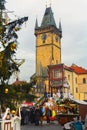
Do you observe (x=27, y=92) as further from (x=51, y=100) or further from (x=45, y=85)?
(x=45, y=85)

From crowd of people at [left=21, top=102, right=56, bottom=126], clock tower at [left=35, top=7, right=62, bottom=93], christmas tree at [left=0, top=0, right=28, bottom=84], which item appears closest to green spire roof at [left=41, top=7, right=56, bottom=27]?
clock tower at [left=35, top=7, right=62, bottom=93]

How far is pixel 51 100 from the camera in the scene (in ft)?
120

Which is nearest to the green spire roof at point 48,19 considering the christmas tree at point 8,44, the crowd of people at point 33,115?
the crowd of people at point 33,115

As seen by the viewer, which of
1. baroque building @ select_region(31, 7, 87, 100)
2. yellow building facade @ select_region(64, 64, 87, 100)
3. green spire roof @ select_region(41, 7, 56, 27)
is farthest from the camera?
green spire roof @ select_region(41, 7, 56, 27)

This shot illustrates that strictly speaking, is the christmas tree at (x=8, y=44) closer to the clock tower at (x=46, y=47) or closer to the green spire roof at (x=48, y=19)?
the clock tower at (x=46, y=47)

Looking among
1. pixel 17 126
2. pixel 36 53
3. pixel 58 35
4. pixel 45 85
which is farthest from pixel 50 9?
pixel 17 126

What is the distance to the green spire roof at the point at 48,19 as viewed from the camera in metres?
88.2

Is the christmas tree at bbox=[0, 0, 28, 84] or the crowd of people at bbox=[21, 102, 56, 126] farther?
the crowd of people at bbox=[21, 102, 56, 126]

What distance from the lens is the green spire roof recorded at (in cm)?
8819

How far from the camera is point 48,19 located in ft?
298

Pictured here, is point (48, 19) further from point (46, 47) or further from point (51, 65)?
point (51, 65)

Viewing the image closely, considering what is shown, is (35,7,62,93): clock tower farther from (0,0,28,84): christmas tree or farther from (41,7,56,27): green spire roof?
(0,0,28,84): christmas tree

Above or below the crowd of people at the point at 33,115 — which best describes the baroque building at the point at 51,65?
above

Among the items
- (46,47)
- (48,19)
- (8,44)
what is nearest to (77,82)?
(46,47)
